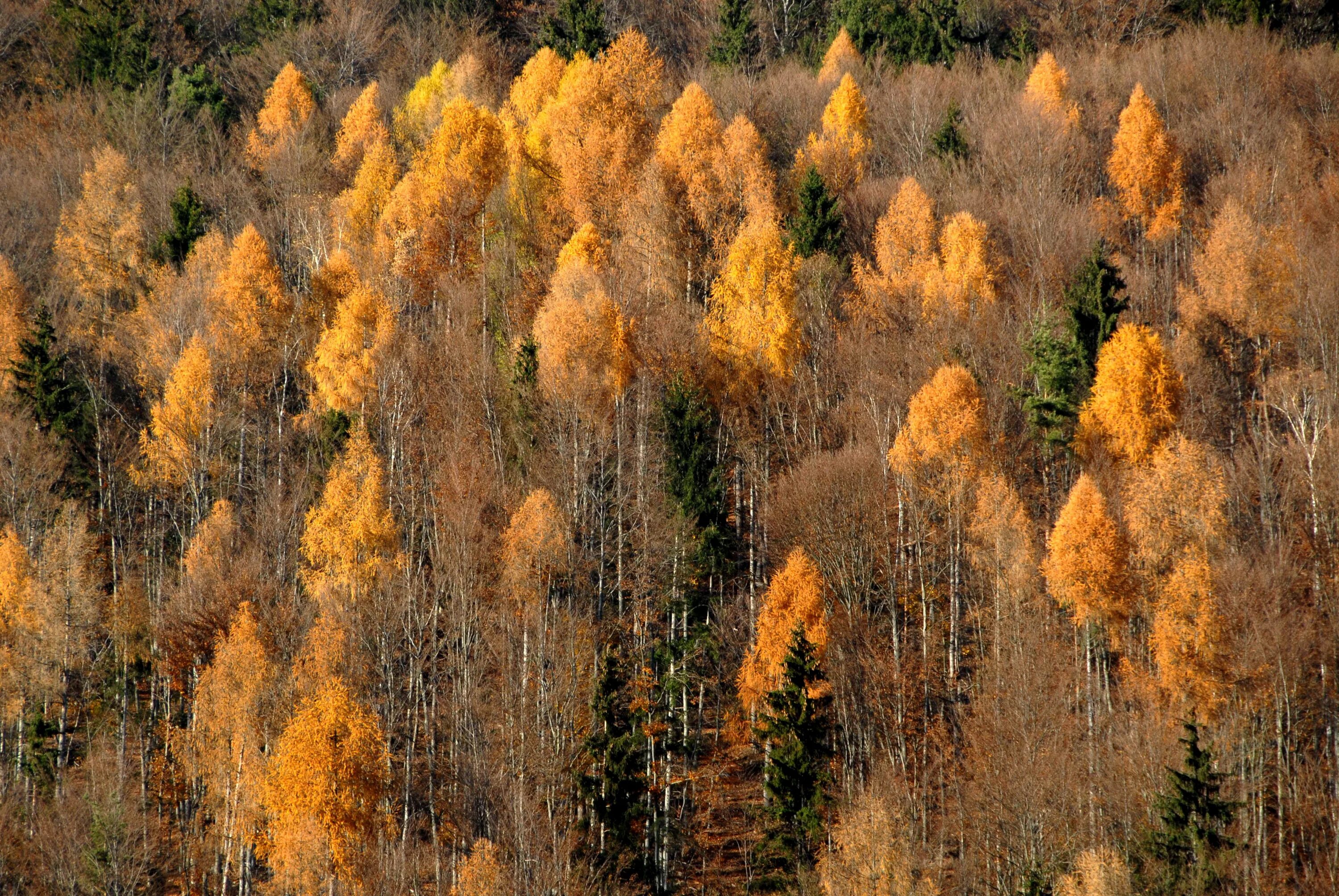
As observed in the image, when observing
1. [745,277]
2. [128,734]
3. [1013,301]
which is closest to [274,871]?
[128,734]

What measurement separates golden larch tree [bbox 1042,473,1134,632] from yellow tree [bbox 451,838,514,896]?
55.5ft

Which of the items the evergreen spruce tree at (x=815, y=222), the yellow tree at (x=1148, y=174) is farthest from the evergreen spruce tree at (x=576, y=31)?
the yellow tree at (x=1148, y=174)

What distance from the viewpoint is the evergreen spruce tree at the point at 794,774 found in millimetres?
31938

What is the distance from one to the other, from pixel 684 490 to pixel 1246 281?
21387mm

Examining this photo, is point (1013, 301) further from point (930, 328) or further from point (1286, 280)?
point (1286, 280)

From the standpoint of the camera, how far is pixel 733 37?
70.1 meters

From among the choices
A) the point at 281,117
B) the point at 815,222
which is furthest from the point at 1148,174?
the point at 281,117

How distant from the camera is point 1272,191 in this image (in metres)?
52.4

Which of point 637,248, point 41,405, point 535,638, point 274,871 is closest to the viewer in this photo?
point 274,871

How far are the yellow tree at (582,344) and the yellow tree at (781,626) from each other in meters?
9.71

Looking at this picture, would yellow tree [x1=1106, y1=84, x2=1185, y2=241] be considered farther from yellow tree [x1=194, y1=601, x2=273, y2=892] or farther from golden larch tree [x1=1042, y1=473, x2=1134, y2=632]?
yellow tree [x1=194, y1=601, x2=273, y2=892]

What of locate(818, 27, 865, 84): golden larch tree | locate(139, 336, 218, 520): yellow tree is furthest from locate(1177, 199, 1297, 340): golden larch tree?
locate(139, 336, 218, 520): yellow tree

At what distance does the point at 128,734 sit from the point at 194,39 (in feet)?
161

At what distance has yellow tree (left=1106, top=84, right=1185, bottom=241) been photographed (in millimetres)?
53250
